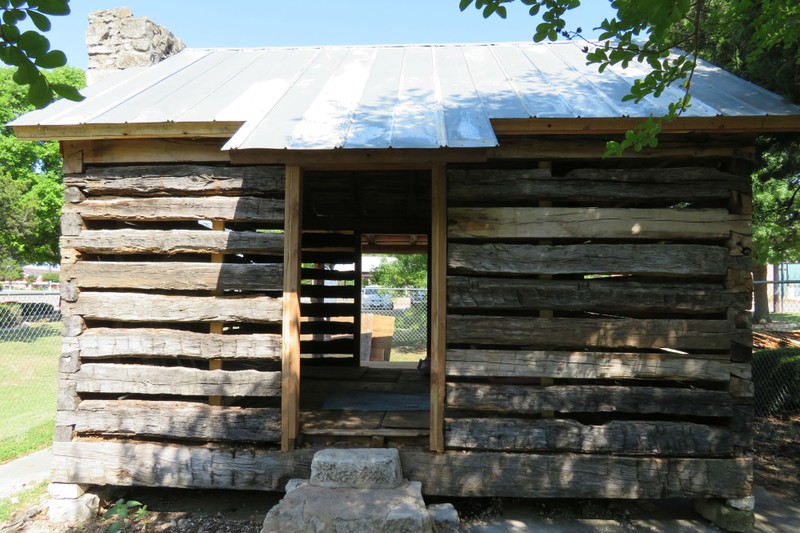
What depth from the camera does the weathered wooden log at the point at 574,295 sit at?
424 centimetres

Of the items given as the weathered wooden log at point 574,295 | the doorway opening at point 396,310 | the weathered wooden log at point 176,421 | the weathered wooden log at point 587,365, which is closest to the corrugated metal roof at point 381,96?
the weathered wooden log at point 574,295

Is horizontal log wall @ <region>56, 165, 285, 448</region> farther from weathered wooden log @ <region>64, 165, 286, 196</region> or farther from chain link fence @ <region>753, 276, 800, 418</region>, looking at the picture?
chain link fence @ <region>753, 276, 800, 418</region>

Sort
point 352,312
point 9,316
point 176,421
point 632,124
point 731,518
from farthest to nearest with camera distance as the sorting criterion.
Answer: point 9,316, point 352,312, point 176,421, point 731,518, point 632,124

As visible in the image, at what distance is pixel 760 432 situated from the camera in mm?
6598

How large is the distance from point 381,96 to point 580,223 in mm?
2074

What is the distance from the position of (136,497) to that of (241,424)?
60.2 inches

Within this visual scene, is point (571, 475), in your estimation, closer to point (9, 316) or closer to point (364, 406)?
point (364, 406)

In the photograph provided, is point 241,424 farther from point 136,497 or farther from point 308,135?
point 308,135

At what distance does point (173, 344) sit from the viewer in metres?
4.40

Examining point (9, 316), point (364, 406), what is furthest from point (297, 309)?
point (9, 316)

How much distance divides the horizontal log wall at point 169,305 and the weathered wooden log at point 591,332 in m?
1.69

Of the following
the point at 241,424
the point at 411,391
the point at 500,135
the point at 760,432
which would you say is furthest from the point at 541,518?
the point at 760,432

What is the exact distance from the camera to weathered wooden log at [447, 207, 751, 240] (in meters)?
4.25

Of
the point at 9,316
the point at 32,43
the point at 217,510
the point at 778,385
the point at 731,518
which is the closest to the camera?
the point at 32,43
